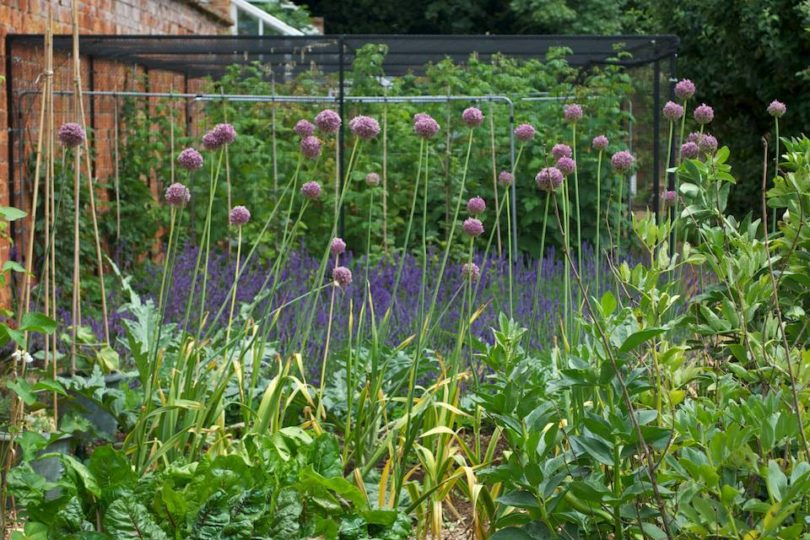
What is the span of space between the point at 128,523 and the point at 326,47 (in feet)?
22.0

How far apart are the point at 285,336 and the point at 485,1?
75.1 feet

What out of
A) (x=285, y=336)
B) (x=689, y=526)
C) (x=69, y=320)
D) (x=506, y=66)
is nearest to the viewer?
(x=689, y=526)

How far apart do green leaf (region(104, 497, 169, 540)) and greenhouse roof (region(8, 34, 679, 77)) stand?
5117mm

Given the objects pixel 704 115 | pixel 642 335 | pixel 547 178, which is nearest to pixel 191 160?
pixel 547 178

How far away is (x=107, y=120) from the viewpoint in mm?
9164

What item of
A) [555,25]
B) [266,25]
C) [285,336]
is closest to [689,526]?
[285,336]

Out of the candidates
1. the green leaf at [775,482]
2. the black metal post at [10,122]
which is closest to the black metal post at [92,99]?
the black metal post at [10,122]

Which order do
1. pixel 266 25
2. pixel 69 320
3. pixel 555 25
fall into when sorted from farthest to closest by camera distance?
pixel 555 25
pixel 266 25
pixel 69 320

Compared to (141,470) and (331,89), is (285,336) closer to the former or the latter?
(141,470)

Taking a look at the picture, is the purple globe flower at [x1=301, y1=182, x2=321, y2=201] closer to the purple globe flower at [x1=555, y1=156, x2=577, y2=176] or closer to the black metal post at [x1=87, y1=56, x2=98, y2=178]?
the purple globe flower at [x1=555, y1=156, x2=577, y2=176]

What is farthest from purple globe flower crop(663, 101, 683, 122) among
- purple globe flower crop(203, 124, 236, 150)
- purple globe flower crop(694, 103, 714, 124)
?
purple globe flower crop(203, 124, 236, 150)

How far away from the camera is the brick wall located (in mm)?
Answer: 7398

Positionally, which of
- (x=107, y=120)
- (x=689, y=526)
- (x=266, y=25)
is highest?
(x=266, y=25)

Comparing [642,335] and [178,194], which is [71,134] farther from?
[642,335]
